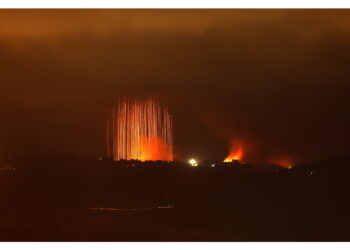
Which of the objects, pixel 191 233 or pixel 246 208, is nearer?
pixel 191 233

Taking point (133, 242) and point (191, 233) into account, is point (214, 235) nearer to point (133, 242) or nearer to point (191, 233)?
point (191, 233)

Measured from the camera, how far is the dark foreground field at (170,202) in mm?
4926

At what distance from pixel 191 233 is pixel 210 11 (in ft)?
6.97

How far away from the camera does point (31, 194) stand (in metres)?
6.12

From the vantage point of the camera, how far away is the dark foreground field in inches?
194

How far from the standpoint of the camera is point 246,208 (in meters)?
5.89

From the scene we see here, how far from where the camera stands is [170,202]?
629 centimetres
